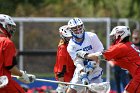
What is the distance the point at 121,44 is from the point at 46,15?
25000 mm

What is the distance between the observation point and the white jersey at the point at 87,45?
1456 centimetres

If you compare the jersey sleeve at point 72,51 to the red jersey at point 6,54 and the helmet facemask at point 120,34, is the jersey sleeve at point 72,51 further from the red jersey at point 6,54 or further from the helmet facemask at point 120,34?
the red jersey at point 6,54

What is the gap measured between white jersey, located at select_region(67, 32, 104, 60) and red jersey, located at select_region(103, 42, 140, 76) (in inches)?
29.0

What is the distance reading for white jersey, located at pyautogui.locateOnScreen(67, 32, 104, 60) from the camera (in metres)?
14.6

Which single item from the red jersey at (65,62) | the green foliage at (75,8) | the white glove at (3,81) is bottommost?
the green foliage at (75,8)

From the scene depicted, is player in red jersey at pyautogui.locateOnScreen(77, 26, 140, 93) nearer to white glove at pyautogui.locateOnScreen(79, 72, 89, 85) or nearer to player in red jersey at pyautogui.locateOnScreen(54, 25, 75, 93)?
white glove at pyautogui.locateOnScreen(79, 72, 89, 85)

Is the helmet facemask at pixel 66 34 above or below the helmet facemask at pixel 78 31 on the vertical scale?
below

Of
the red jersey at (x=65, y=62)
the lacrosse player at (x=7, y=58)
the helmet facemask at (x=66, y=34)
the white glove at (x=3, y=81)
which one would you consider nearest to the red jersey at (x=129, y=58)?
the red jersey at (x=65, y=62)

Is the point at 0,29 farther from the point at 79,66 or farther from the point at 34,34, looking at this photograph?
the point at 34,34

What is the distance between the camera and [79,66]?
14492 mm

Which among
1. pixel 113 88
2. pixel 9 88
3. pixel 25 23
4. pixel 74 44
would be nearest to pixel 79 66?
pixel 74 44

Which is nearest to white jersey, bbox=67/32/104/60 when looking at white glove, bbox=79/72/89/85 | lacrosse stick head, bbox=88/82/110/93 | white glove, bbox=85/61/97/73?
white glove, bbox=85/61/97/73

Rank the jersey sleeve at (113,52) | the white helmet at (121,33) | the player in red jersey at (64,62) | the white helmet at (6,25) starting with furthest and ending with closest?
1. the player in red jersey at (64,62)
2. the white helmet at (121,33)
3. the jersey sleeve at (113,52)
4. the white helmet at (6,25)

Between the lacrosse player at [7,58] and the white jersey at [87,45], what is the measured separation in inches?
92.6
